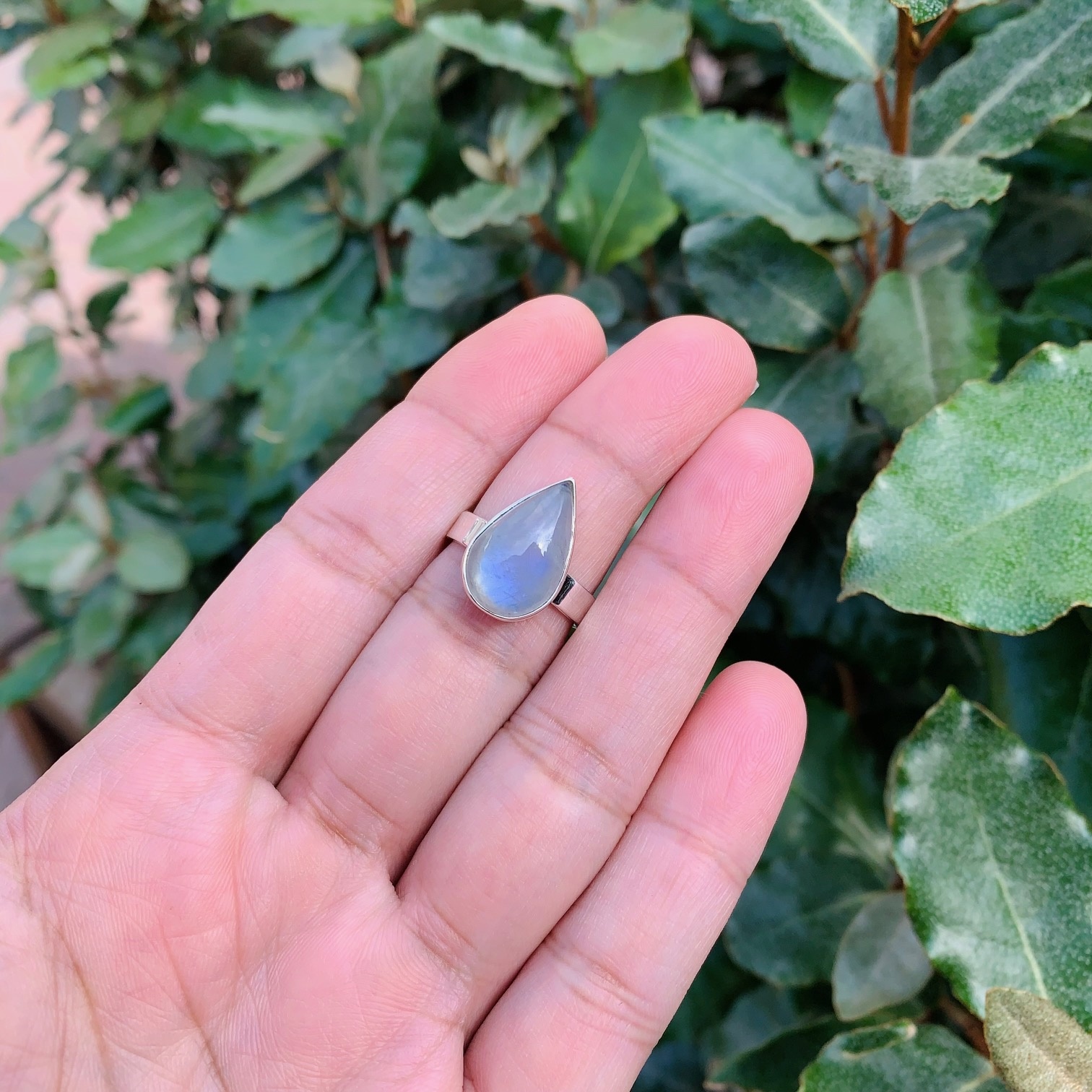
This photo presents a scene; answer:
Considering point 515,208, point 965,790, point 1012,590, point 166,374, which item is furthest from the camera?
point 166,374

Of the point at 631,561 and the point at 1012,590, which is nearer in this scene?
the point at 1012,590

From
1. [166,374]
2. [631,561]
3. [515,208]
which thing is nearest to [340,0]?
[515,208]

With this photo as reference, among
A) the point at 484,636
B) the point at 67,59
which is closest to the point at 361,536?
the point at 484,636

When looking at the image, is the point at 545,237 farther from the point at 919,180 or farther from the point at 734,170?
the point at 919,180

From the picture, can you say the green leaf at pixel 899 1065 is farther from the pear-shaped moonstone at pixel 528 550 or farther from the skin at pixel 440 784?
the pear-shaped moonstone at pixel 528 550

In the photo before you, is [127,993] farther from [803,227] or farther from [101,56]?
[101,56]

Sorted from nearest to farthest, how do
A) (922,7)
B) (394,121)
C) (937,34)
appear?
(922,7), (937,34), (394,121)

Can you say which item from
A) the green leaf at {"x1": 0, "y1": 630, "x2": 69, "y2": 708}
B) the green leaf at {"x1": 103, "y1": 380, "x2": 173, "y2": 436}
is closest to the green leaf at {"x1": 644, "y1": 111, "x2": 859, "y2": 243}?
the green leaf at {"x1": 103, "y1": 380, "x2": 173, "y2": 436}

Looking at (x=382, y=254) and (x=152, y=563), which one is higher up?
(x=382, y=254)
